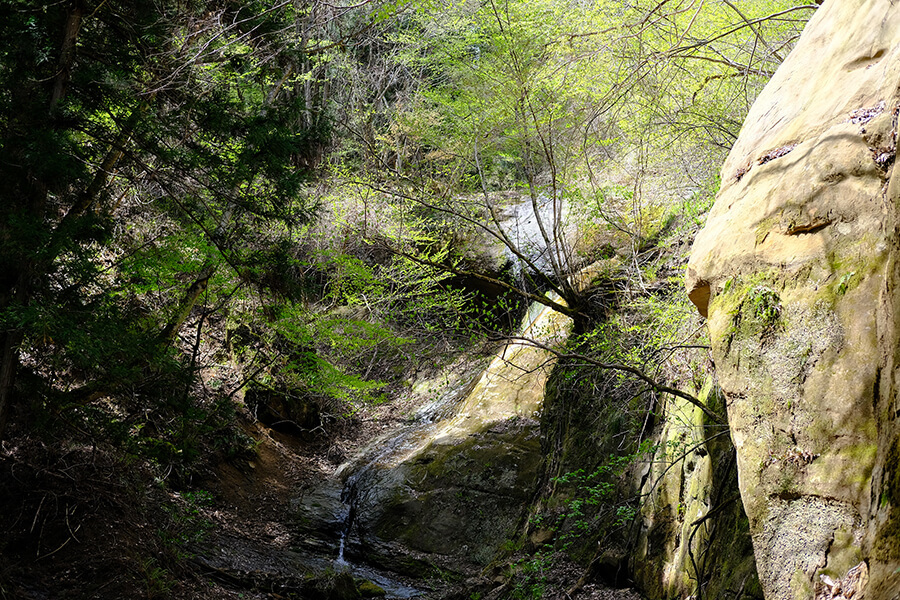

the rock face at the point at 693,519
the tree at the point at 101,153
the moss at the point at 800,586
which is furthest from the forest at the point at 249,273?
the moss at the point at 800,586

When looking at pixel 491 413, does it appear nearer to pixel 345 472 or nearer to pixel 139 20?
pixel 345 472

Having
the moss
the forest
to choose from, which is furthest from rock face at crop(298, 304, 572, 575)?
the moss

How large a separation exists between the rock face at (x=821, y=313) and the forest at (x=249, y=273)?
1.06ft

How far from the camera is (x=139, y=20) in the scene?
5.71m

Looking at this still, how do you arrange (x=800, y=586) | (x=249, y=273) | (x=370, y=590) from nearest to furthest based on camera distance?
1. (x=800, y=586)
2. (x=249, y=273)
3. (x=370, y=590)

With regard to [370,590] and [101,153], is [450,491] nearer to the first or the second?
[370,590]

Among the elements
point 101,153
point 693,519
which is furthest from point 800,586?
point 101,153

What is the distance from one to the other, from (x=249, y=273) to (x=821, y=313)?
525 centimetres

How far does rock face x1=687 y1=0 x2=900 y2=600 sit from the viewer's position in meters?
2.02

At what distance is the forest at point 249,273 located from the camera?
4.78 meters

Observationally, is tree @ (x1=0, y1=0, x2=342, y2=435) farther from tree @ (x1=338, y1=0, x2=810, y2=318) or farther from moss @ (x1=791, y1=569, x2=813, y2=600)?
moss @ (x1=791, y1=569, x2=813, y2=600)

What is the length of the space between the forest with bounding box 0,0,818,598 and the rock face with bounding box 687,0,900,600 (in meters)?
0.32

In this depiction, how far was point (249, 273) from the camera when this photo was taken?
613 centimetres

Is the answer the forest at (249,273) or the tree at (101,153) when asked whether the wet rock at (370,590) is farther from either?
the tree at (101,153)
